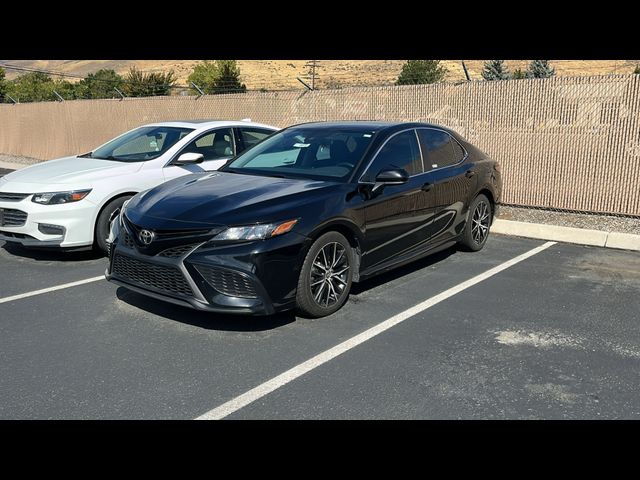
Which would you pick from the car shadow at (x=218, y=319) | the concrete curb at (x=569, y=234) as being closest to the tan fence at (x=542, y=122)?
the concrete curb at (x=569, y=234)

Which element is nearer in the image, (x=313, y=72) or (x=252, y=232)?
(x=252, y=232)

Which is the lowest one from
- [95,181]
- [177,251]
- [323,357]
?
[323,357]

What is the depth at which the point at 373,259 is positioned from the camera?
17.5 feet

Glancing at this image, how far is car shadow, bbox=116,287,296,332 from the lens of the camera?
4719 mm

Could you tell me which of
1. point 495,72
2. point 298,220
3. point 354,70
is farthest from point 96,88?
point 298,220

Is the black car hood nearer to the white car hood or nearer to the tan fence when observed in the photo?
the white car hood

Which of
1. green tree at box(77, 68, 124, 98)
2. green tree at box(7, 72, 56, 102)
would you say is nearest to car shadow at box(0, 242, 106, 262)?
green tree at box(77, 68, 124, 98)

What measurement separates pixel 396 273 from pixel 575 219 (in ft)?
13.3

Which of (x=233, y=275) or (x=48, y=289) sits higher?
(x=233, y=275)

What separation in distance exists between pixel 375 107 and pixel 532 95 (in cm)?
312

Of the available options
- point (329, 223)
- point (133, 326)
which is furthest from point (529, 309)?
point (133, 326)

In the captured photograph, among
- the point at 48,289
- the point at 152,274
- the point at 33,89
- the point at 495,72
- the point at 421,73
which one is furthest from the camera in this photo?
the point at 33,89

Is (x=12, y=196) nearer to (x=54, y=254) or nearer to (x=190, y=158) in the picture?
(x=54, y=254)

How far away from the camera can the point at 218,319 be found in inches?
191
